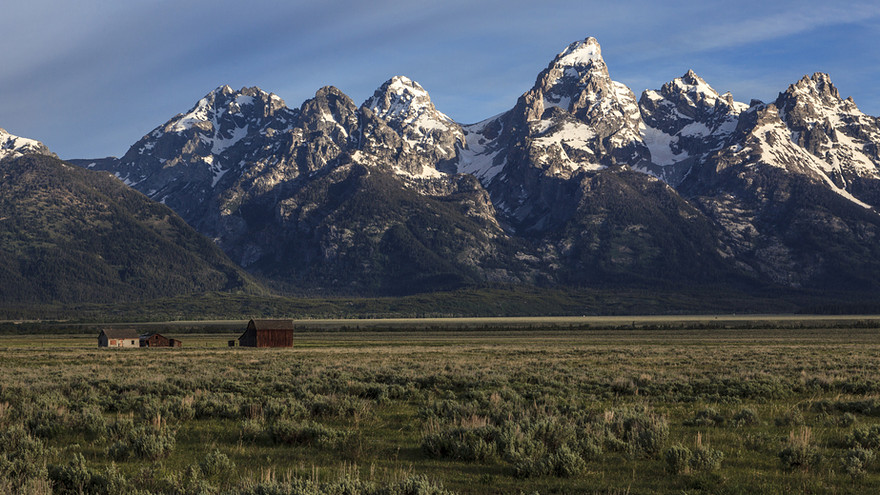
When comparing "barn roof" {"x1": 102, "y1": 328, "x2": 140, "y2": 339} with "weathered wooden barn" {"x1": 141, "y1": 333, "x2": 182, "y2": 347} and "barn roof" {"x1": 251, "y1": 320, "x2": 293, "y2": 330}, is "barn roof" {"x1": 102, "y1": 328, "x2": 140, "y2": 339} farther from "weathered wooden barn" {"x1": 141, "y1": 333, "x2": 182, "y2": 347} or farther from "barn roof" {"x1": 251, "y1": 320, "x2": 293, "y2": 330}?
"barn roof" {"x1": 251, "y1": 320, "x2": 293, "y2": 330}

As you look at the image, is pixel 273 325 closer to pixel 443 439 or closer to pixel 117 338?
pixel 117 338

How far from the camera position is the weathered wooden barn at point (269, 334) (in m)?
97.2

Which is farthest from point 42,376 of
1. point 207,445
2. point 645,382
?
point 645,382

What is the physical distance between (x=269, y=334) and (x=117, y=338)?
2136 centimetres

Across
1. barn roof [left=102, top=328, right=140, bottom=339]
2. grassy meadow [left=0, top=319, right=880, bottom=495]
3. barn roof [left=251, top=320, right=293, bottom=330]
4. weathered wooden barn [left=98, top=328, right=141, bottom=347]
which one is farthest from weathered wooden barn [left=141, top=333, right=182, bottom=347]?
grassy meadow [left=0, top=319, right=880, bottom=495]

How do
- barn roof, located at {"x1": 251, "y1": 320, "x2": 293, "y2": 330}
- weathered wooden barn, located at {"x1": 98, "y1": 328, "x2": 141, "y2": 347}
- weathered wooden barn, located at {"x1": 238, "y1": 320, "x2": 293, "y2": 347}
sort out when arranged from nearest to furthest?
weathered wooden barn, located at {"x1": 238, "y1": 320, "x2": 293, "y2": 347}, barn roof, located at {"x1": 251, "y1": 320, "x2": 293, "y2": 330}, weathered wooden barn, located at {"x1": 98, "y1": 328, "x2": 141, "y2": 347}

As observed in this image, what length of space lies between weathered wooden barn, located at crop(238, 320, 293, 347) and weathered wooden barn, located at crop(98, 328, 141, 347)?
1660 centimetres

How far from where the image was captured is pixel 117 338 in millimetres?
100438

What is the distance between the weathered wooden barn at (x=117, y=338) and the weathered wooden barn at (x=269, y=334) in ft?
54.5

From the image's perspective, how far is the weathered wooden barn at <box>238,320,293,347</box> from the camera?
97.2 metres

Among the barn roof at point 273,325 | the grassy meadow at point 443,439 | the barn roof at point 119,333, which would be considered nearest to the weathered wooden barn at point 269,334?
the barn roof at point 273,325

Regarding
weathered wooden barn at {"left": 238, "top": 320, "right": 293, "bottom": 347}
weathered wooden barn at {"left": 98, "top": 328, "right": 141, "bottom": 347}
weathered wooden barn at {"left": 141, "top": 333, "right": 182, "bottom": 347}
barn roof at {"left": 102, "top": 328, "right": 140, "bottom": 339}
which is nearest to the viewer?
weathered wooden barn at {"left": 238, "top": 320, "right": 293, "bottom": 347}

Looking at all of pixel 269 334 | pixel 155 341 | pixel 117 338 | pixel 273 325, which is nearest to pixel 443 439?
pixel 269 334

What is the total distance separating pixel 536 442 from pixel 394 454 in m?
3.49
